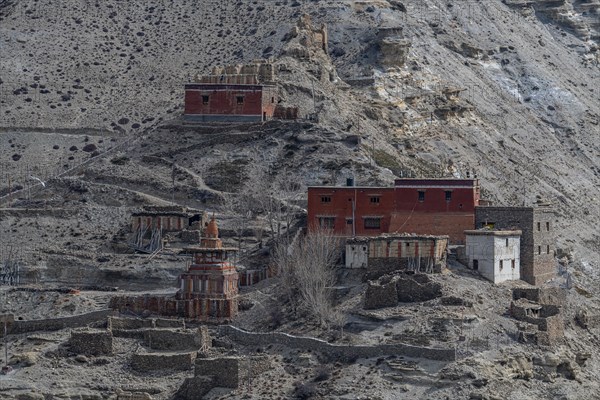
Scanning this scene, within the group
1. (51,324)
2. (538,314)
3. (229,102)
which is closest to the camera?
(538,314)

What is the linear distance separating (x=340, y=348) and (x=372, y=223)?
57.5 feet

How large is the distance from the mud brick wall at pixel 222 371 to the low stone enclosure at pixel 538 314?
1543cm

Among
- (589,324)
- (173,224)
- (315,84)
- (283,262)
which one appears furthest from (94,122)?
(589,324)

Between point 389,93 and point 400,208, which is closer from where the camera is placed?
point 400,208

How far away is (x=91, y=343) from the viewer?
13512cm

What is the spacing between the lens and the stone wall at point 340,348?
128m

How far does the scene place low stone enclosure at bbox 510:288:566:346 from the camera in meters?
132

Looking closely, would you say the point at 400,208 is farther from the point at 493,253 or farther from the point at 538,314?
the point at 538,314

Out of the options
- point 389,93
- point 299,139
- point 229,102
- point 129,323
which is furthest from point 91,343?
point 389,93

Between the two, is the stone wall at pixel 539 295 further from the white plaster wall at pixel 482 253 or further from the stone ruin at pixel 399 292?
the stone ruin at pixel 399 292

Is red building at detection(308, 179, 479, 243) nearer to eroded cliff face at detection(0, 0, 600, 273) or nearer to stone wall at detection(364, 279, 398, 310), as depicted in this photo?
stone wall at detection(364, 279, 398, 310)

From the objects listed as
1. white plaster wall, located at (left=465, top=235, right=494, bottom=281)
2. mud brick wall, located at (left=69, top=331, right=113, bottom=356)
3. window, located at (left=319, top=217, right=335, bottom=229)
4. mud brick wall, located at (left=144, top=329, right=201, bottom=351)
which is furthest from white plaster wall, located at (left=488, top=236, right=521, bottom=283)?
mud brick wall, located at (left=69, top=331, right=113, bottom=356)

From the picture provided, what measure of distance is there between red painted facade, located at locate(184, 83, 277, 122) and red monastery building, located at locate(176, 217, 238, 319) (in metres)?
26.8

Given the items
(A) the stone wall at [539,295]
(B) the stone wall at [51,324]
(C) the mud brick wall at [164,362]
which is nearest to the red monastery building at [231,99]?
(B) the stone wall at [51,324]
